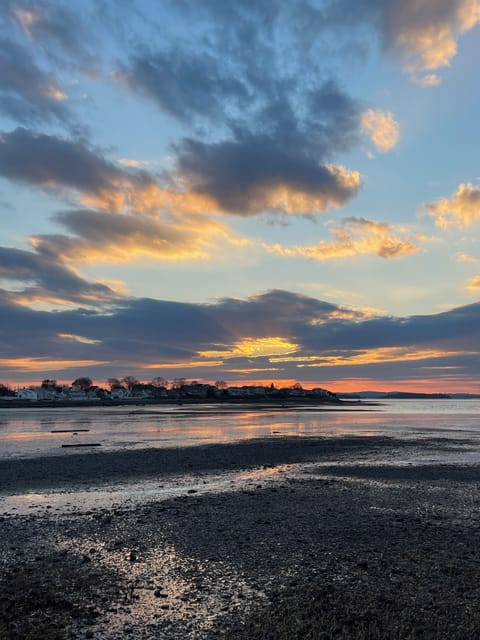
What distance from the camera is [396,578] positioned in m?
8.34

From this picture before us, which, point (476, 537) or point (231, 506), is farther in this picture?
point (231, 506)

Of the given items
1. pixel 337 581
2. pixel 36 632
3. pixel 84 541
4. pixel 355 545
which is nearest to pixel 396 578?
pixel 337 581

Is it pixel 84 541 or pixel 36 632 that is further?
pixel 84 541

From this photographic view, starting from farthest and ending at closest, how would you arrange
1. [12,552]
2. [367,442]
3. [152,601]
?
[367,442], [12,552], [152,601]

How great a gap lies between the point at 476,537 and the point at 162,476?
12.9 meters

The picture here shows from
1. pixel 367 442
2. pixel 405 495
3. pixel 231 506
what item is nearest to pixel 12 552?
pixel 231 506

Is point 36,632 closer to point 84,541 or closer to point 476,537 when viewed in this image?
point 84,541

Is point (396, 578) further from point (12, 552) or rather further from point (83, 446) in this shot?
point (83, 446)

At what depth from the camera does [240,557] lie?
377 inches

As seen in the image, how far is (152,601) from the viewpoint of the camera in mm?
7555

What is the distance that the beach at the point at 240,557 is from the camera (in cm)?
674

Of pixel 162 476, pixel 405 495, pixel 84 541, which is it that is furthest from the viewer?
pixel 162 476

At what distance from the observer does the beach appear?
6742 mm

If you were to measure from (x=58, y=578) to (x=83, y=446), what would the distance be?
2581 centimetres
